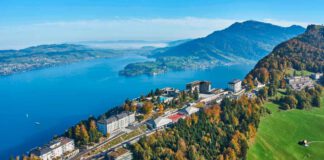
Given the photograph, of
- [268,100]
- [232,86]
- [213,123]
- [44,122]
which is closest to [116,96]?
[44,122]

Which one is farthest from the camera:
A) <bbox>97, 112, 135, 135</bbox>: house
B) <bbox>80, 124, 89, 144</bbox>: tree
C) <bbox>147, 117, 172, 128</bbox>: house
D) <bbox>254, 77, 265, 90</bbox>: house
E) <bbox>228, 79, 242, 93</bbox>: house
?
<bbox>254, 77, 265, 90</bbox>: house

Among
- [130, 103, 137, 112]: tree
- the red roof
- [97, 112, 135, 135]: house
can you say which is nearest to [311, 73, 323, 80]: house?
the red roof

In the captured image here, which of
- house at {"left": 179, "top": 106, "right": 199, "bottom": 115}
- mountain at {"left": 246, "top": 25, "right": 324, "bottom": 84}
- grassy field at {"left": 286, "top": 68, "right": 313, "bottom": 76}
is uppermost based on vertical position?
mountain at {"left": 246, "top": 25, "right": 324, "bottom": 84}

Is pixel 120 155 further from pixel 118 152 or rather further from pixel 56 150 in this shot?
pixel 56 150

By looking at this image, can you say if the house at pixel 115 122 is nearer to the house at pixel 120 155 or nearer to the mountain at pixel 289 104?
the house at pixel 120 155

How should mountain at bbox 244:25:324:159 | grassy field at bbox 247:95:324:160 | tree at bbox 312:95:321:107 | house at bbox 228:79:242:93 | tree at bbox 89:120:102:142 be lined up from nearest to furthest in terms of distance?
tree at bbox 89:120:102:142 → grassy field at bbox 247:95:324:160 → mountain at bbox 244:25:324:159 → tree at bbox 312:95:321:107 → house at bbox 228:79:242:93

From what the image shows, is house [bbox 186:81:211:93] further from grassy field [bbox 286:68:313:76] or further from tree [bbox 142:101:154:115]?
grassy field [bbox 286:68:313:76]
